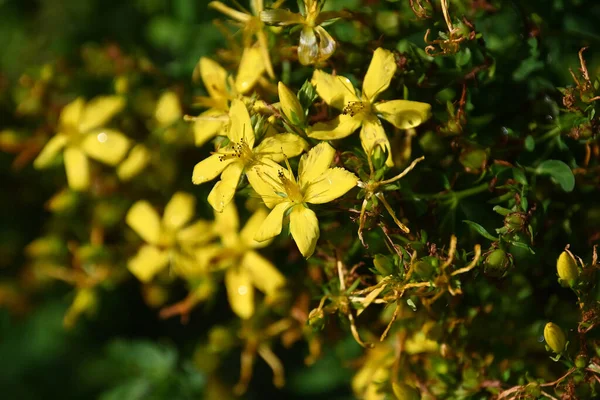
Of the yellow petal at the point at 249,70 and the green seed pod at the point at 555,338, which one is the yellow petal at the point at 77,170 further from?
the green seed pod at the point at 555,338

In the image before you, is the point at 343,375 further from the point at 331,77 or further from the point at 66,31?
the point at 66,31

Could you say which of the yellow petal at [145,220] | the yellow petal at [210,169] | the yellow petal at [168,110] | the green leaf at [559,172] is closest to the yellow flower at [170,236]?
the yellow petal at [145,220]

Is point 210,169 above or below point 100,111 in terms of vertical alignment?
above

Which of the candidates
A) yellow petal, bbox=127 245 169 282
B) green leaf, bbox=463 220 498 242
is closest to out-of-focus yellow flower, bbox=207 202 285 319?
yellow petal, bbox=127 245 169 282

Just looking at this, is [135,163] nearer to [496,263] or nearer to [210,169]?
[210,169]

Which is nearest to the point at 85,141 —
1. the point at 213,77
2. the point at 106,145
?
the point at 106,145

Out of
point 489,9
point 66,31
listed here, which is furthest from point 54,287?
point 489,9

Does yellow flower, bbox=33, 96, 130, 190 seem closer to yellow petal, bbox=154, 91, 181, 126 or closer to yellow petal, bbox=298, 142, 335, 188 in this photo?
yellow petal, bbox=154, 91, 181, 126
